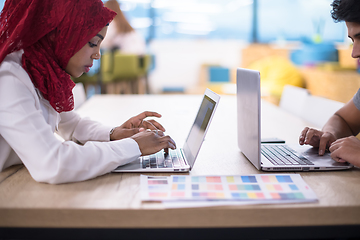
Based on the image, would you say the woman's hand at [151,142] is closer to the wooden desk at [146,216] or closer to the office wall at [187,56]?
the wooden desk at [146,216]

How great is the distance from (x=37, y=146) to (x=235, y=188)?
52cm

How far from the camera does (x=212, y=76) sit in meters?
6.26

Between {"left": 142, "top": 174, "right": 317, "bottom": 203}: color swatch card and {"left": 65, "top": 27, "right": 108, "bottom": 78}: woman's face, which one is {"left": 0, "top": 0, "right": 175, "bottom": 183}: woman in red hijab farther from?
{"left": 142, "top": 174, "right": 317, "bottom": 203}: color swatch card

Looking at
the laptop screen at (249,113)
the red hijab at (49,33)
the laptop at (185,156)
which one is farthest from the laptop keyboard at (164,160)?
the red hijab at (49,33)

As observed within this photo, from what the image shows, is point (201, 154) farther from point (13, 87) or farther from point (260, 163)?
point (13, 87)

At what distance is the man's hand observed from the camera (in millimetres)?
1021

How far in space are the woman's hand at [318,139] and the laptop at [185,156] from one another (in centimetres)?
39

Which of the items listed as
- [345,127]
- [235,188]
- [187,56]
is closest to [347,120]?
[345,127]

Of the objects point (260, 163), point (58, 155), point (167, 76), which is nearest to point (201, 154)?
point (260, 163)

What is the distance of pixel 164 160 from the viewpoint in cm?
110

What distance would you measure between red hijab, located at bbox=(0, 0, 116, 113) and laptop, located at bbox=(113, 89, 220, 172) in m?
0.32

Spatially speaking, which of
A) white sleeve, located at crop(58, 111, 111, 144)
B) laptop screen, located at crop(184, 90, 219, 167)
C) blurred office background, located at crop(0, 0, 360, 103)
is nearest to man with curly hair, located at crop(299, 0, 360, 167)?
laptop screen, located at crop(184, 90, 219, 167)

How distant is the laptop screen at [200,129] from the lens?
1.04m

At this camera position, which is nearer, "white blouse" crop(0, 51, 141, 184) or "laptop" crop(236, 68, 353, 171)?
"white blouse" crop(0, 51, 141, 184)
